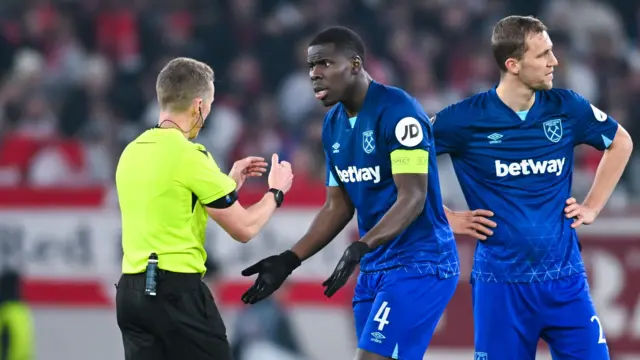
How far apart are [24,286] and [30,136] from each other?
1973mm

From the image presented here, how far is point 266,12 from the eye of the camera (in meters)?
16.2

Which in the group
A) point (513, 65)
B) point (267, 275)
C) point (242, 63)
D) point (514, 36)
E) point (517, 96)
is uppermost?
point (242, 63)

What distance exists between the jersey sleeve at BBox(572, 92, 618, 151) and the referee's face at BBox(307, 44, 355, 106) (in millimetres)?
1375

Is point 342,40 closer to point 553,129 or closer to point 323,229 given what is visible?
point 323,229

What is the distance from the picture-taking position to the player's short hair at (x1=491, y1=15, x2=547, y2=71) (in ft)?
22.7

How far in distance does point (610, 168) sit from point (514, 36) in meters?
0.99

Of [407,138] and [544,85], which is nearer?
[407,138]

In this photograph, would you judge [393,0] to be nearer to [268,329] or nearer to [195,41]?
[195,41]

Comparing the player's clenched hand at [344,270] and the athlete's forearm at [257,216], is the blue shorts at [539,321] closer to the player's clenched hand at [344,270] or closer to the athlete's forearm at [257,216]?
the player's clenched hand at [344,270]

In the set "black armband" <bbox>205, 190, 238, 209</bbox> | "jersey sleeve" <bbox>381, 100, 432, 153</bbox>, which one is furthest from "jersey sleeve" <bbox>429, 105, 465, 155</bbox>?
"black armband" <bbox>205, 190, 238, 209</bbox>

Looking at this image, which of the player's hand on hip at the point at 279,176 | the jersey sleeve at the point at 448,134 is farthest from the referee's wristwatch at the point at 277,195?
the jersey sleeve at the point at 448,134

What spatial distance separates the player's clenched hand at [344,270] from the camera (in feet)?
19.7

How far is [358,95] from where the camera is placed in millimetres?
6637

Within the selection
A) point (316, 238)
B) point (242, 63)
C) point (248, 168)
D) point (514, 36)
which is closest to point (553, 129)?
point (514, 36)
